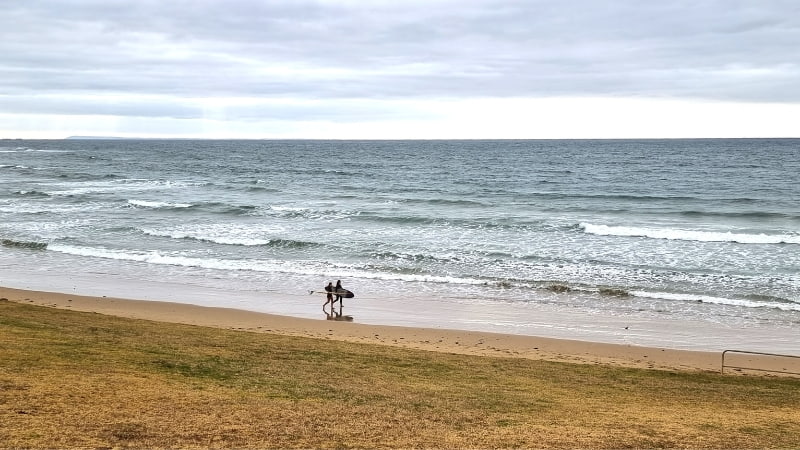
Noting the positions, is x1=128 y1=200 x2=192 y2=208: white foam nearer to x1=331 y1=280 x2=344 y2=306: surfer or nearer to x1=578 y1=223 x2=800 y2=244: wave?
x1=578 y1=223 x2=800 y2=244: wave

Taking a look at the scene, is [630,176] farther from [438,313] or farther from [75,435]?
[75,435]

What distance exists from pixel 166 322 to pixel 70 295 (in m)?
5.76

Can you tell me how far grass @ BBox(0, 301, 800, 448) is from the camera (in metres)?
8.92

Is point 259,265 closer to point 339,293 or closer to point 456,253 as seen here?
point 456,253

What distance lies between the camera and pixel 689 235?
3459 cm

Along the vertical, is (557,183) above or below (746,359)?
above

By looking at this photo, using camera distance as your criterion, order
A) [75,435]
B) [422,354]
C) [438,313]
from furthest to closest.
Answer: [438,313]
[422,354]
[75,435]

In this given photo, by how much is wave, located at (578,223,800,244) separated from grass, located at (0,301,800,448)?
2059 centimetres

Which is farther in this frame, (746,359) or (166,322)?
(166,322)

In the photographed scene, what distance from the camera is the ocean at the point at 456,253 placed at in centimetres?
2119

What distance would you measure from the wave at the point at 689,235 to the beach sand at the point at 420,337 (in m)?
18.2

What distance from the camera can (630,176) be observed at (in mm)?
73125

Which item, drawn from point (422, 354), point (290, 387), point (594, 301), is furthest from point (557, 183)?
point (290, 387)

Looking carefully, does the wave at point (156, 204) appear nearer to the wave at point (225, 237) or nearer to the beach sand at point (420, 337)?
the wave at point (225, 237)
